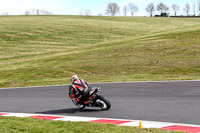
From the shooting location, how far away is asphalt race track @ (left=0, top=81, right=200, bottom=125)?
954 cm

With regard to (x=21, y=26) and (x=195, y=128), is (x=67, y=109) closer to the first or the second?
(x=195, y=128)

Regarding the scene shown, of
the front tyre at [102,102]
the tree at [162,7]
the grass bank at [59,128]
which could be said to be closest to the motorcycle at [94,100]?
the front tyre at [102,102]

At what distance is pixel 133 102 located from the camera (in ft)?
38.5

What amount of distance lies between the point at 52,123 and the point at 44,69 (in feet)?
59.4

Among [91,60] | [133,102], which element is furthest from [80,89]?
Answer: [91,60]

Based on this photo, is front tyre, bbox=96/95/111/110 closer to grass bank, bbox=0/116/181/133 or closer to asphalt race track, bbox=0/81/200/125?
asphalt race track, bbox=0/81/200/125

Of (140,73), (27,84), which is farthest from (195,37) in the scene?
(27,84)

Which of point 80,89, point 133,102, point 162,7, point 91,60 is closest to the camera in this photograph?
point 80,89

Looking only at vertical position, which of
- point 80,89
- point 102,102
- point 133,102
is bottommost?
point 133,102

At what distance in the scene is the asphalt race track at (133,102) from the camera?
31.3 feet

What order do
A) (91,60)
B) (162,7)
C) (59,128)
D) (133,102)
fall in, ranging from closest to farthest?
(59,128)
(133,102)
(91,60)
(162,7)

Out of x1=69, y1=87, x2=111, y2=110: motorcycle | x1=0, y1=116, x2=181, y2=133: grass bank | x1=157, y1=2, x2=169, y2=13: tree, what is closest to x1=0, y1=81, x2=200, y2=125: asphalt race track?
x1=69, y1=87, x2=111, y2=110: motorcycle

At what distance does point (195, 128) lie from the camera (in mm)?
7559

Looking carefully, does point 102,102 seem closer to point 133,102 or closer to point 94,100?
point 94,100
